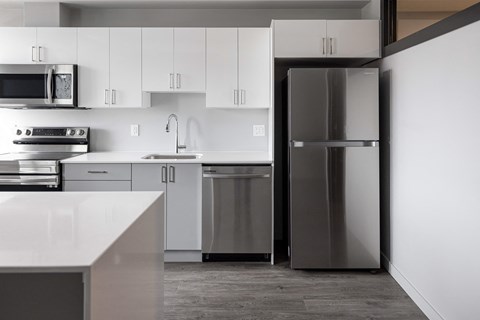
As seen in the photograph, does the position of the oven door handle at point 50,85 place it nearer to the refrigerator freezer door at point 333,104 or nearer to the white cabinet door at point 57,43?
the white cabinet door at point 57,43

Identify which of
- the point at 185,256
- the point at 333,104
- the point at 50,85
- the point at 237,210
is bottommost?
the point at 185,256

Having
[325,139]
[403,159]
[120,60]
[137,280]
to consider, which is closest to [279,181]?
[325,139]

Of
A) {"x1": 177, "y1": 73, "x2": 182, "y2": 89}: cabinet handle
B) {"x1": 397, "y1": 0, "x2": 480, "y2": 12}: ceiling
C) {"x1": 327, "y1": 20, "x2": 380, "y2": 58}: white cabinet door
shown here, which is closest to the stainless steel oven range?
{"x1": 177, "y1": 73, "x2": 182, "y2": 89}: cabinet handle

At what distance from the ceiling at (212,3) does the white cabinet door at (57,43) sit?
296 millimetres

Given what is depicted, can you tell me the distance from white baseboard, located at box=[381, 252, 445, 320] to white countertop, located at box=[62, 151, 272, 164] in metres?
1.22

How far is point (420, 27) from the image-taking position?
10.1 feet

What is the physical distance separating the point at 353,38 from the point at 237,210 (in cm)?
169

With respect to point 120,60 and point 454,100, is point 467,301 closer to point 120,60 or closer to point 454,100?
point 454,100

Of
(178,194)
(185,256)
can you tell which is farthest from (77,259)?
(185,256)

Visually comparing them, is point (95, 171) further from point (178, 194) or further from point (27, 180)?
point (178, 194)

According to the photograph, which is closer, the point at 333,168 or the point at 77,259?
the point at 77,259

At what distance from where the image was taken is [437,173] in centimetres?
270

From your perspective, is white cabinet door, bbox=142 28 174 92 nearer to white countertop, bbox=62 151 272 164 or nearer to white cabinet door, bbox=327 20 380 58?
white countertop, bbox=62 151 272 164

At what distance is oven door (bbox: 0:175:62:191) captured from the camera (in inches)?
148
